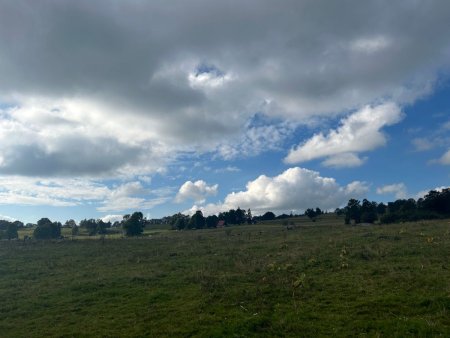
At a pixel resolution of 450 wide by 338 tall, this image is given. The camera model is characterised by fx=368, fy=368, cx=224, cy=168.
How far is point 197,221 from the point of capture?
12694cm

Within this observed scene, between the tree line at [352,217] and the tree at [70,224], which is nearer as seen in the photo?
the tree line at [352,217]

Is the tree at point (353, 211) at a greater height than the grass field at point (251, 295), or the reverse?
the tree at point (353, 211)

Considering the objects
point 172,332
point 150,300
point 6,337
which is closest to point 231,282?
point 150,300

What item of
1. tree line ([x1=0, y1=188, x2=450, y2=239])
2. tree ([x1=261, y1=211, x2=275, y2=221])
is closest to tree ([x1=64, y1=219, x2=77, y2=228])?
tree line ([x1=0, y1=188, x2=450, y2=239])

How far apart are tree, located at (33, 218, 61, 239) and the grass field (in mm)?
64590

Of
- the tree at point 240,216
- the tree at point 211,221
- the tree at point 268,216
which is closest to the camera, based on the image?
the tree at point 211,221

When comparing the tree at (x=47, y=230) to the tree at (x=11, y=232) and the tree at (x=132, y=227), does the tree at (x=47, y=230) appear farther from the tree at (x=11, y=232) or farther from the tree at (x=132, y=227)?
the tree at (x=132, y=227)

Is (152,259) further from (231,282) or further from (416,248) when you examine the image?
(416,248)

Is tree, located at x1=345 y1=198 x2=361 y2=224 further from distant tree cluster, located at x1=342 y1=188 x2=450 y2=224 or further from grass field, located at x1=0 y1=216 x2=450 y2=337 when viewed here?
grass field, located at x1=0 y1=216 x2=450 y2=337

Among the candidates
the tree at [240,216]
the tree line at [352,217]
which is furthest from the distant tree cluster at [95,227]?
the tree at [240,216]

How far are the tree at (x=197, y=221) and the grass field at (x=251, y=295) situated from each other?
288 ft

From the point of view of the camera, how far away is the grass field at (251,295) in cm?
1638

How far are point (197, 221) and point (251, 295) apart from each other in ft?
352

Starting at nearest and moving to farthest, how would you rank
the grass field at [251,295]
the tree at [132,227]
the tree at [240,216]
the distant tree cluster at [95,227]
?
1. the grass field at [251,295]
2. the tree at [132,227]
3. the distant tree cluster at [95,227]
4. the tree at [240,216]
